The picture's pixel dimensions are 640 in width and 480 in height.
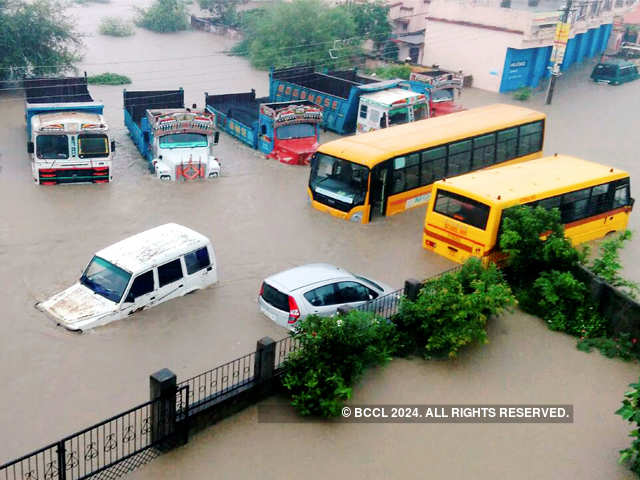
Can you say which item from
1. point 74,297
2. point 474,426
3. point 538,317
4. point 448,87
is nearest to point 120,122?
point 448,87

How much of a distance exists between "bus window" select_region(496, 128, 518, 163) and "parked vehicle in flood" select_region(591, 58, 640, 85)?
24.1 metres

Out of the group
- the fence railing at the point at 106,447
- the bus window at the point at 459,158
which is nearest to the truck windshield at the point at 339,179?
the bus window at the point at 459,158

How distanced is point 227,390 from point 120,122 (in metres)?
20.6

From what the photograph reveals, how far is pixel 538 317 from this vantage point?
14.9m

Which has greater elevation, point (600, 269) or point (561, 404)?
point (600, 269)

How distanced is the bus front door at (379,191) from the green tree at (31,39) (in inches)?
→ 857

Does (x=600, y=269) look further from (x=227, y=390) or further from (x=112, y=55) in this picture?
(x=112, y=55)

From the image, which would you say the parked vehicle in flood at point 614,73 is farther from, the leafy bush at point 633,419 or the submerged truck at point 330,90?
the leafy bush at point 633,419

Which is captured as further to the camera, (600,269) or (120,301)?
(600,269)

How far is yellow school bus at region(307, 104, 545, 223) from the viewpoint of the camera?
62.0ft

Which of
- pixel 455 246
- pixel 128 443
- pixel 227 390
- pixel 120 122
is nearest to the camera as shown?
pixel 128 443

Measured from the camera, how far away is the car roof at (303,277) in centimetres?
1280

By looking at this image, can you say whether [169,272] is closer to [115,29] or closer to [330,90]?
[330,90]

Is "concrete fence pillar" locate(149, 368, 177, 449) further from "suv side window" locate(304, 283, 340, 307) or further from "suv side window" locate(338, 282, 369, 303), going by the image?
"suv side window" locate(338, 282, 369, 303)
